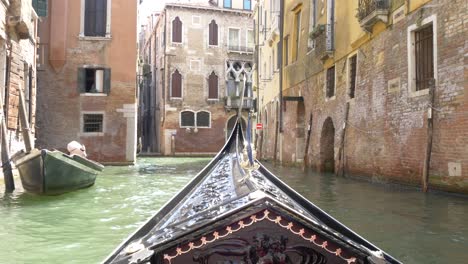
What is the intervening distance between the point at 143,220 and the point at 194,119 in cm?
1933

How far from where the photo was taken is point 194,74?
24.3 meters

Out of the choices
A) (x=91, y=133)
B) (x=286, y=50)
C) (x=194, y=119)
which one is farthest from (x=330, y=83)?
(x=194, y=119)

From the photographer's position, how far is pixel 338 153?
10.1 meters

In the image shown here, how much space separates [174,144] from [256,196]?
22095 mm

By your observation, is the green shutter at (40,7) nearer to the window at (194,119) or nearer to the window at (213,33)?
the window at (194,119)

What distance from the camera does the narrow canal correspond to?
3507mm

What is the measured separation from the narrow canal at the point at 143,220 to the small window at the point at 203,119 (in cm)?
1642

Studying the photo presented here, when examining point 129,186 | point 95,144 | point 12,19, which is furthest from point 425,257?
point 95,144

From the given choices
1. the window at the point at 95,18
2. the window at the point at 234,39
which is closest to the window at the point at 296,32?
the window at the point at 95,18

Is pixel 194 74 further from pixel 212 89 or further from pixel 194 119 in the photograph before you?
pixel 194 119

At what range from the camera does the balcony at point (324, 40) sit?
10.6 meters

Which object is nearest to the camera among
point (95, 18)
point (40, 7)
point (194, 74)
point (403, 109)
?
point (403, 109)

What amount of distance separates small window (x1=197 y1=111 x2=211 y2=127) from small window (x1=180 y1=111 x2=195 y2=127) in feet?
1.04

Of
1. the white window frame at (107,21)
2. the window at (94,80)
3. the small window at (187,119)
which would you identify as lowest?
the small window at (187,119)
